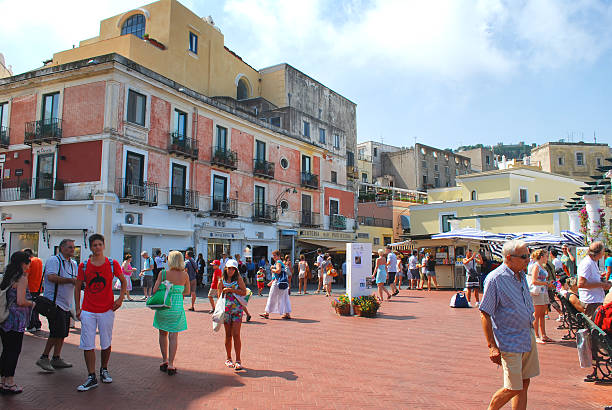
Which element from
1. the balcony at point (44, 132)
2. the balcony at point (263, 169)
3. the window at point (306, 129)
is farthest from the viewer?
the window at point (306, 129)

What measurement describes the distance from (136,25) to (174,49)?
3.49 m

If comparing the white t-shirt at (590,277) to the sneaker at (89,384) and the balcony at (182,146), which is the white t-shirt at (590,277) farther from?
the balcony at (182,146)

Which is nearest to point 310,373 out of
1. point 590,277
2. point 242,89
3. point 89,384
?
point 89,384

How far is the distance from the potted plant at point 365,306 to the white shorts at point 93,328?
7.55 metres

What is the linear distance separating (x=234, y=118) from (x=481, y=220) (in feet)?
64.9

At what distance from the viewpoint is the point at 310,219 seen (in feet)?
107

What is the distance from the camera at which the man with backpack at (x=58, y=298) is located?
247 inches

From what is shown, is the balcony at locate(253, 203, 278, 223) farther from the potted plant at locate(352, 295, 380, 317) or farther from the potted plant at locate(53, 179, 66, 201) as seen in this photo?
the potted plant at locate(352, 295, 380, 317)

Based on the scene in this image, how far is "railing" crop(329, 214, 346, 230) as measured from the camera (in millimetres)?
34853

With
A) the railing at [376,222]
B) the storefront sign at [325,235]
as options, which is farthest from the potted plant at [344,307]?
the railing at [376,222]

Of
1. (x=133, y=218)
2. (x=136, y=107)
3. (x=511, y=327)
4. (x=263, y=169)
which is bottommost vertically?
(x=511, y=327)

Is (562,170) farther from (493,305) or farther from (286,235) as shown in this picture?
(493,305)

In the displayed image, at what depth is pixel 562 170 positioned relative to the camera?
5050 centimetres

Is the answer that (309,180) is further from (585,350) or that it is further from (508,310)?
(508,310)
